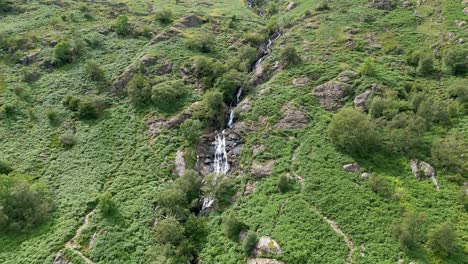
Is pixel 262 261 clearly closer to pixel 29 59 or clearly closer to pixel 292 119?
pixel 292 119

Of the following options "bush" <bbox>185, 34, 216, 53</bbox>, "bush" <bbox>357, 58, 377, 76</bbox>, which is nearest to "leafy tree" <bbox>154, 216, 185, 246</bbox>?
"bush" <bbox>357, 58, 377, 76</bbox>

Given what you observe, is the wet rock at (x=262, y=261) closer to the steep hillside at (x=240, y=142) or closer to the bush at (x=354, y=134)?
the steep hillside at (x=240, y=142)

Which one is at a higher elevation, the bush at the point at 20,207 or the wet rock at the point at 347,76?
the bush at the point at 20,207

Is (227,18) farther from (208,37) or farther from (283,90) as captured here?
(283,90)

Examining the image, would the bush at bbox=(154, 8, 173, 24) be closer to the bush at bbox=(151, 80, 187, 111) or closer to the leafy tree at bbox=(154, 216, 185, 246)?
the bush at bbox=(151, 80, 187, 111)

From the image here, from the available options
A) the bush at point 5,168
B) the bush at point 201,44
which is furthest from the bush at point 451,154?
the bush at point 5,168

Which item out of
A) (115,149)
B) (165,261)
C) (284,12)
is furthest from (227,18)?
(165,261)
